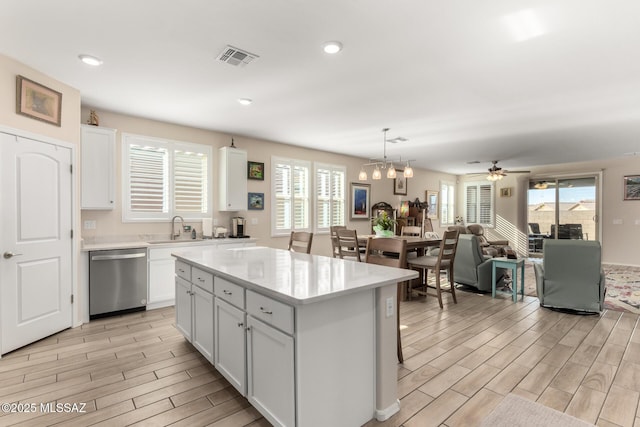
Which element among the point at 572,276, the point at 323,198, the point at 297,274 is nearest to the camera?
the point at 297,274

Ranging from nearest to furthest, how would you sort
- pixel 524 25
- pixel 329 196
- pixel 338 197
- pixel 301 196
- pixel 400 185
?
pixel 524 25 < pixel 301 196 < pixel 329 196 < pixel 338 197 < pixel 400 185

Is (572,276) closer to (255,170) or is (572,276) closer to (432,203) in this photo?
(255,170)

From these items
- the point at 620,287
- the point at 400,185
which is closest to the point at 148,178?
the point at 400,185

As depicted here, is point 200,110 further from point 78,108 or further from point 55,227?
point 55,227

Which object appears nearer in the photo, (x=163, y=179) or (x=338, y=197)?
(x=163, y=179)

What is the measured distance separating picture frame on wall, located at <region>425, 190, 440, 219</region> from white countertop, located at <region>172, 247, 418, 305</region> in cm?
752

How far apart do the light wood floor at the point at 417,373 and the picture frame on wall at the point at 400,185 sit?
5.07m

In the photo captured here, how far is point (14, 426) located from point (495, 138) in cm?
676

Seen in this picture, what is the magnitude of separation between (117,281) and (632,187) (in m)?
11.2

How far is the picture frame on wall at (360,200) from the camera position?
7.56m

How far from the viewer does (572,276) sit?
4.07 m

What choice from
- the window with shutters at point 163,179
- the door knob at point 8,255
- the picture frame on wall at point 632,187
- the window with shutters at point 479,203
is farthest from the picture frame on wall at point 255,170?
the picture frame on wall at point 632,187

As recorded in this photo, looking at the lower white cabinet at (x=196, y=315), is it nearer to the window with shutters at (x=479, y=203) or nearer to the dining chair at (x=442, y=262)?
the dining chair at (x=442, y=262)

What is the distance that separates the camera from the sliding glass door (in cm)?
861
